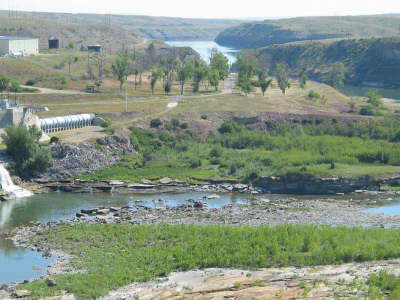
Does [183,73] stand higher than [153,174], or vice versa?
[183,73]

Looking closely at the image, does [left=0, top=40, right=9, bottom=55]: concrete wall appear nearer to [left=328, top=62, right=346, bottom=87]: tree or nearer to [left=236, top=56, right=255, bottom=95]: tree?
[left=236, top=56, right=255, bottom=95]: tree

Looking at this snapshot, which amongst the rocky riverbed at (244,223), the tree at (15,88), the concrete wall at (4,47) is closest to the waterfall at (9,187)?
the rocky riverbed at (244,223)

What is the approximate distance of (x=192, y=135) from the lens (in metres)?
70.1

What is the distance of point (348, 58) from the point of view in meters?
147

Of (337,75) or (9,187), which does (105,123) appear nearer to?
(9,187)

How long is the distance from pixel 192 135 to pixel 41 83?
27.0 m

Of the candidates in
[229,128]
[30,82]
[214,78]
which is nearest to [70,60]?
[30,82]

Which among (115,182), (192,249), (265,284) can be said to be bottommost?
(115,182)

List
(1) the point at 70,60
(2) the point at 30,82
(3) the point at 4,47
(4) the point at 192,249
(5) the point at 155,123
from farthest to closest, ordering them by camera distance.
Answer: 1. (1) the point at 70,60
2. (3) the point at 4,47
3. (2) the point at 30,82
4. (5) the point at 155,123
5. (4) the point at 192,249

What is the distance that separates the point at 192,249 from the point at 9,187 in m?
20.3

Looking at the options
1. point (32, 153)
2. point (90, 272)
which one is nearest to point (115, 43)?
Result: point (32, 153)

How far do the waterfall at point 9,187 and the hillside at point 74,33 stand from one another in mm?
92168

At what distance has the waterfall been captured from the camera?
51781mm

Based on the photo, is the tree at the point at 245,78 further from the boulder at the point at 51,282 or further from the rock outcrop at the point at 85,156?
the boulder at the point at 51,282
